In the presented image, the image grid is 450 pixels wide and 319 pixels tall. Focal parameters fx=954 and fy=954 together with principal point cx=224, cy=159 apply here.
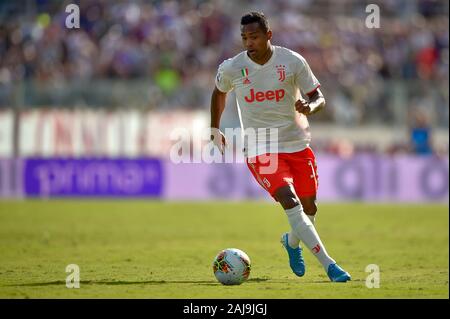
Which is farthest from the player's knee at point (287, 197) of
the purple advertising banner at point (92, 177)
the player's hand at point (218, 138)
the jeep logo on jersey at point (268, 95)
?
the purple advertising banner at point (92, 177)

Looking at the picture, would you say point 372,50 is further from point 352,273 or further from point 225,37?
point 352,273

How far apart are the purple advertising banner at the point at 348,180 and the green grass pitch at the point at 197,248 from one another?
0.88 metres

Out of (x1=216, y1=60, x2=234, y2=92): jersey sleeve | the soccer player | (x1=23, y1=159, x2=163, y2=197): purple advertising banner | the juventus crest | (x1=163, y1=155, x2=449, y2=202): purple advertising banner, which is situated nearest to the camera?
the soccer player

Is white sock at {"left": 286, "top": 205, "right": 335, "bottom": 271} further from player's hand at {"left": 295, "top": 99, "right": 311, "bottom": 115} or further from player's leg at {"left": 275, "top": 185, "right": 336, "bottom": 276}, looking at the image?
player's hand at {"left": 295, "top": 99, "right": 311, "bottom": 115}

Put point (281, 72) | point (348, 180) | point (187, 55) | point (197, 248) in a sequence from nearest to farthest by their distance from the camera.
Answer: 1. point (281, 72)
2. point (197, 248)
3. point (348, 180)
4. point (187, 55)

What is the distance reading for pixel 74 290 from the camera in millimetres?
10031

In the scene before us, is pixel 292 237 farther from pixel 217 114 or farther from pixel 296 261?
pixel 217 114

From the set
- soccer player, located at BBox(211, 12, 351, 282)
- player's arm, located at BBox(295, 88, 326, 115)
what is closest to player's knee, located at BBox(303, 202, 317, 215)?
soccer player, located at BBox(211, 12, 351, 282)

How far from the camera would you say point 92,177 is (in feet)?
87.0

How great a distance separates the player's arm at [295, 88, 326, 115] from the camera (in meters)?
10.4

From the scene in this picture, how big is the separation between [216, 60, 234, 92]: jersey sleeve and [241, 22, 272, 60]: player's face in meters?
0.45

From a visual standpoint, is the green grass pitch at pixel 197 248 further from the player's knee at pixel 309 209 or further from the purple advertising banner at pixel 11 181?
the purple advertising banner at pixel 11 181

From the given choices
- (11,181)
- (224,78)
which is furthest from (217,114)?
(11,181)

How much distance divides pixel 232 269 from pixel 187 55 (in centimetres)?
1852
